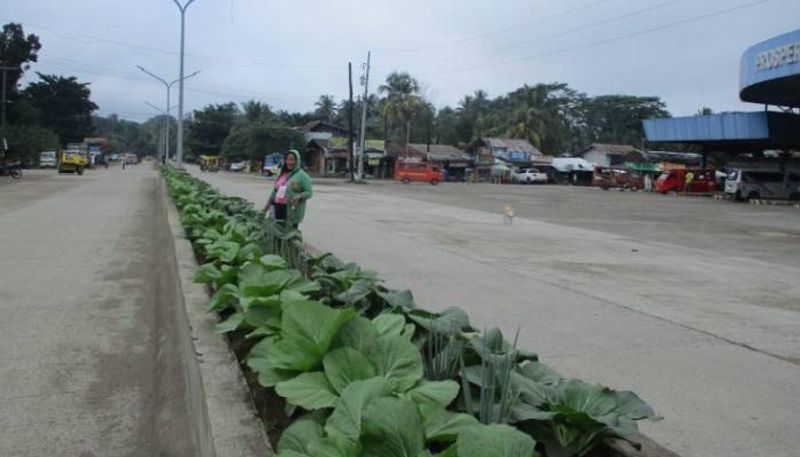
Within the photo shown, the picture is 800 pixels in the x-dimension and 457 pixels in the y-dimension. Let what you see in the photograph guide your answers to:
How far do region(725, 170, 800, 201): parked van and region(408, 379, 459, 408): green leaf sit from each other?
4470cm

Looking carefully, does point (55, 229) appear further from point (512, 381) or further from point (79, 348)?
point (512, 381)

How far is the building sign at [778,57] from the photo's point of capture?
2994cm

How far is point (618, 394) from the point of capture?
113 inches

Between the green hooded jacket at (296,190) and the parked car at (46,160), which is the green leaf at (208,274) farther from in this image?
the parked car at (46,160)

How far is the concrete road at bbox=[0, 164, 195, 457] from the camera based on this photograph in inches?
160

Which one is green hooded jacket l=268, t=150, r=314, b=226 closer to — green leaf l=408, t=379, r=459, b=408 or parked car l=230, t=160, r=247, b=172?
green leaf l=408, t=379, r=459, b=408

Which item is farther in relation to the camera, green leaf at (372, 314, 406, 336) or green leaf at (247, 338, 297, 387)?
green leaf at (372, 314, 406, 336)

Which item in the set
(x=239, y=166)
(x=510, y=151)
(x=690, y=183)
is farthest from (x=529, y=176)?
(x=239, y=166)

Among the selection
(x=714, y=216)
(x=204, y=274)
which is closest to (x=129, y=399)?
(x=204, y=274)

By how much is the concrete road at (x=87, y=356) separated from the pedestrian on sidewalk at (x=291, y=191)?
1802 mm

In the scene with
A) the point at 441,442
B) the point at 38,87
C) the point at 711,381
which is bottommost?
the point at 711,381

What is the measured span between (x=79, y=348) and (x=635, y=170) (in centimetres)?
6614

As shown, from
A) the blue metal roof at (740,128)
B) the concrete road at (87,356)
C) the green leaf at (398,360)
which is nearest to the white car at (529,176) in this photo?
the blue metal roof at (740,128)

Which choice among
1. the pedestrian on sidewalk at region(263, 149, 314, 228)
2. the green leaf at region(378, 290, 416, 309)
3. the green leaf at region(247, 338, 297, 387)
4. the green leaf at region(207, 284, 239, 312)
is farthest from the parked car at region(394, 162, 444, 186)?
the green leaf at region(247, 338, 297, 387)
